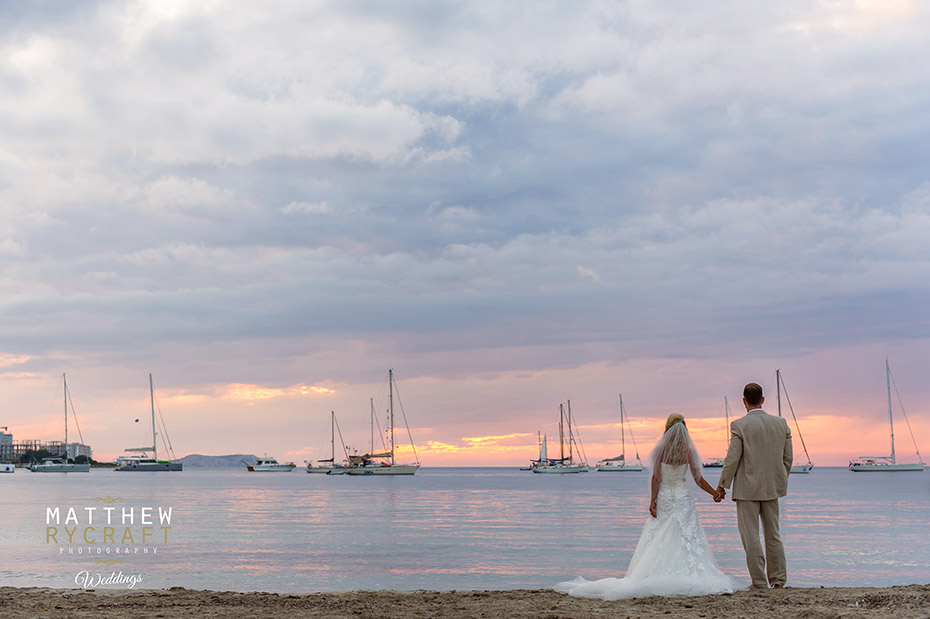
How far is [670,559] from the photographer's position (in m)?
11.1

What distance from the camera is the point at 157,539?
28.8 m

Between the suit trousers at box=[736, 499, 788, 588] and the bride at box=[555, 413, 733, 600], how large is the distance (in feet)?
1.33

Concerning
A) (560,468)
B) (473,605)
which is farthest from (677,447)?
(560,468)

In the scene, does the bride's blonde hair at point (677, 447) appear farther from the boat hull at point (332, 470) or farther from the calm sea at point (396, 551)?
the boat hull at point (332, 470)

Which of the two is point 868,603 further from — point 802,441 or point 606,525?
point 802,441

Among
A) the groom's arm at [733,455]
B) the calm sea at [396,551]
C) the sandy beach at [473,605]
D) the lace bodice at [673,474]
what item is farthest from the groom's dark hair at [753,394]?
the calm sea at [396,551]

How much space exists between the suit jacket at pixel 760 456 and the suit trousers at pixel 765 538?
159 millimetres

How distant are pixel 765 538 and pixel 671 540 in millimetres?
1173

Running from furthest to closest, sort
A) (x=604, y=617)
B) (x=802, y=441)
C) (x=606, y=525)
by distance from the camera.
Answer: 1. (x=802, y=441)
2. (x=606, y=525)
3. (x=604, y=617)

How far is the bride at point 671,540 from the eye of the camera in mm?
10906

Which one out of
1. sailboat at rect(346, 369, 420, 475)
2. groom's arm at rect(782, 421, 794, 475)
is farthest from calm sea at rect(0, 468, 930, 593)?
sailboat at rect(346, 369, 420, 475)

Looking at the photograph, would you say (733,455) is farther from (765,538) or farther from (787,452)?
(765,538)

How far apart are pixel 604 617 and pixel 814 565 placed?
14.9 m

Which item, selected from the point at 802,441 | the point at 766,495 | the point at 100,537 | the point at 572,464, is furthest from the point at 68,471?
the point at 766,495
